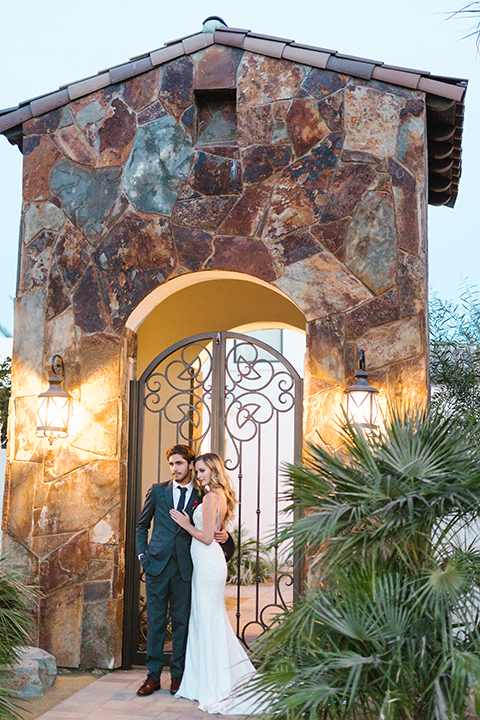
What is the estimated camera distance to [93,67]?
75000 millimetres

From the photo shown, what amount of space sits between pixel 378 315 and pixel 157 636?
10.2ft

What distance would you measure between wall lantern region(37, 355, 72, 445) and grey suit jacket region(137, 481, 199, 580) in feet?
3.37

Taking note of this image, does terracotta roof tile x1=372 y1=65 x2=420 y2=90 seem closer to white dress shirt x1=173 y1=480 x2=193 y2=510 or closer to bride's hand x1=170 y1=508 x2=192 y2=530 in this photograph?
white dress shirt x1=173 y1=480 x2=193 y2=510

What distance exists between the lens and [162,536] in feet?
19.3

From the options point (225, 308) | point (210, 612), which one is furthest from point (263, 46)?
point (210, 612)

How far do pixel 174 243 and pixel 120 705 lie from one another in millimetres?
3775

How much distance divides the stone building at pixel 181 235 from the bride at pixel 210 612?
92 cm

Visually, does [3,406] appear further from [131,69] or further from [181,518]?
[131,69]

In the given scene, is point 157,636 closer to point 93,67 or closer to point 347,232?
point 347,232

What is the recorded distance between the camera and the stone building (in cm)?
616

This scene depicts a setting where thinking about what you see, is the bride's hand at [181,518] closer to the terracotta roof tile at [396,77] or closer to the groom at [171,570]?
the groom at [171,570]

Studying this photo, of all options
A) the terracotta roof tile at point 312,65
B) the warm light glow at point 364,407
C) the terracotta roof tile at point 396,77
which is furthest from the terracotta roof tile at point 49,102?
the warm light glow at point 364,407

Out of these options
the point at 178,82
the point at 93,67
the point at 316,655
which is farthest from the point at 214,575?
the point at 93,67

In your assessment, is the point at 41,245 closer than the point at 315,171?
No
